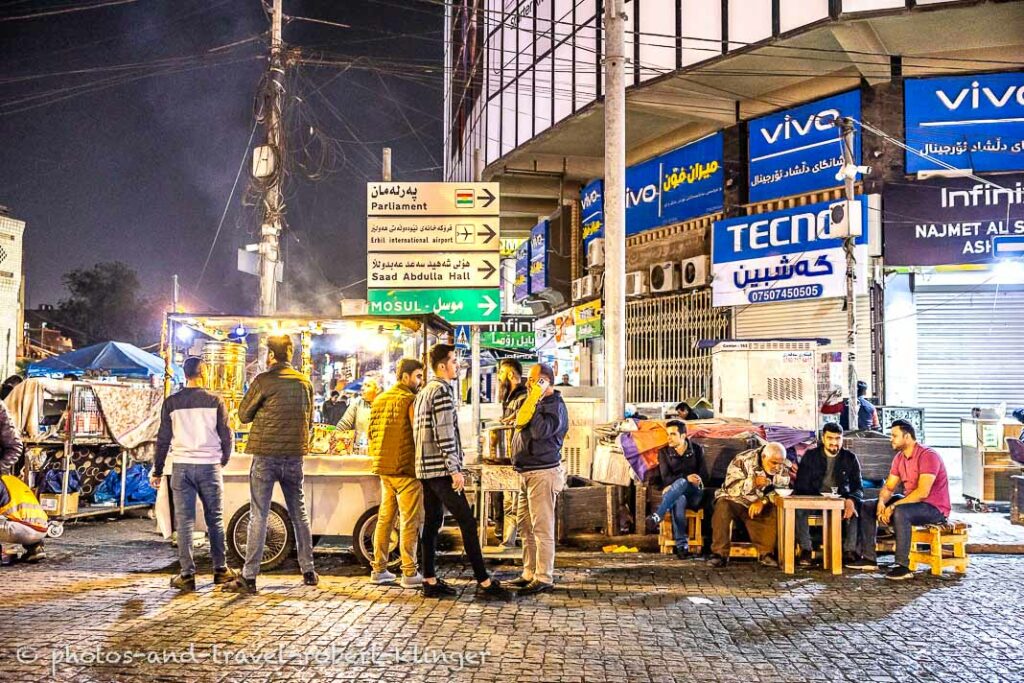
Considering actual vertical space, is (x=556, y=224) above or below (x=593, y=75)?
below

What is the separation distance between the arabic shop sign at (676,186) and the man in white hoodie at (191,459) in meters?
14.0

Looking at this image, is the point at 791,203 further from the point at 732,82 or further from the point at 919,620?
the point at 919,620

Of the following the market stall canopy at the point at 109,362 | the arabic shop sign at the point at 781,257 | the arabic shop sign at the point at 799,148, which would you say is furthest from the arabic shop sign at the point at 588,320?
the market stall canopy at the point at 109,362

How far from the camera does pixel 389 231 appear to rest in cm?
1166

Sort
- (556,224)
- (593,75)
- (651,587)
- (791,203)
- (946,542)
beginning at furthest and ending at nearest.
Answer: (556,224) → (593,75) → (791,203) → (946,542) → (651,587)

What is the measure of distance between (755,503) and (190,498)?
5522 millimetres

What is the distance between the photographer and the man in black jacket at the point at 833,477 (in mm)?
8914

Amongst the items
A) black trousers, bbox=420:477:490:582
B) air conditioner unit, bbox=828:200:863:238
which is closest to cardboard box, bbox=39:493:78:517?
black trousers, bbox=420:477:490:582

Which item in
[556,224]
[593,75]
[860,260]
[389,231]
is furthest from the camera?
→ [556,224]

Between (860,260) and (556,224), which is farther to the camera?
(556,224)

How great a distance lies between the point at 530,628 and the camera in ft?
20.0

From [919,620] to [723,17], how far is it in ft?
43.0

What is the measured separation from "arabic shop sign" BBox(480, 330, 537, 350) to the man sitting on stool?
1904 cm

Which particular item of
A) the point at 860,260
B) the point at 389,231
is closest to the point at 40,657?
the point at 389,231
